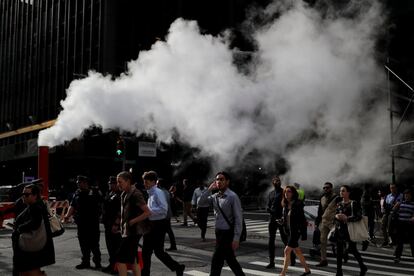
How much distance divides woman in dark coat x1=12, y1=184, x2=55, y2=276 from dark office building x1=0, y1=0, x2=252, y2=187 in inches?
907

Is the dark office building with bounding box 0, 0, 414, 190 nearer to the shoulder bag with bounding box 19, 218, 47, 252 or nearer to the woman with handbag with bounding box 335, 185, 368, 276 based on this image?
the woman with handbag with bounding box 335, 185, 368, 276

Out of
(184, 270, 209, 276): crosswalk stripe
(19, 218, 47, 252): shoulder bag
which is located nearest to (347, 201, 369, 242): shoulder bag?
(184, 270, 209, 276): crosswalk stripe

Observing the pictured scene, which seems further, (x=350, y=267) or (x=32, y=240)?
(x=350, y=267)

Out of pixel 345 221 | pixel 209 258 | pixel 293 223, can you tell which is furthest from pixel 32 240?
pixel 345 221

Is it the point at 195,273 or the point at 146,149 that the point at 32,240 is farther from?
the point at 146,149

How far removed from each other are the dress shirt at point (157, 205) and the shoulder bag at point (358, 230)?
3.28m

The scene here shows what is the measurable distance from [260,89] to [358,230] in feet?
25.5

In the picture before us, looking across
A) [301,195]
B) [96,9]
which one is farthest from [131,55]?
[301,195]

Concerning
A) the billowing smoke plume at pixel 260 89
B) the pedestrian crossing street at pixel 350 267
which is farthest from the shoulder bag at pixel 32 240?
the billowing smoke plume at pixel 260 89

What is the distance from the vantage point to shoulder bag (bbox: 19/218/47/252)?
539 cm

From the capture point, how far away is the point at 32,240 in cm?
540

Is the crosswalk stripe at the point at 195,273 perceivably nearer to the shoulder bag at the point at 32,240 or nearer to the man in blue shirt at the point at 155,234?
the man in blue shirt at the point at 155,234

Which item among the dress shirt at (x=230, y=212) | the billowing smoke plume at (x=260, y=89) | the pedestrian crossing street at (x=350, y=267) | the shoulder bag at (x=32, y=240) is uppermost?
the billowing smoke plume at (x=260, y=89)

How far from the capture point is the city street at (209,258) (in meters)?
8.28
